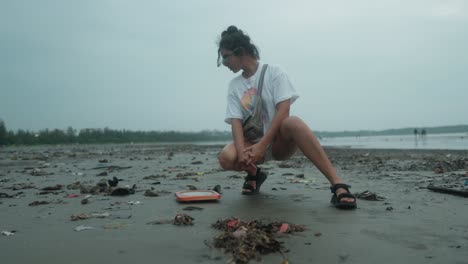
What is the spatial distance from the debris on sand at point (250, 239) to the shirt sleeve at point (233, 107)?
1.92m

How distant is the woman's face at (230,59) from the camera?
4077 mm

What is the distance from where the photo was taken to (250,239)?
6.49ft

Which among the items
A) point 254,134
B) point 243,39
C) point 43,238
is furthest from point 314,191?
point 43,238

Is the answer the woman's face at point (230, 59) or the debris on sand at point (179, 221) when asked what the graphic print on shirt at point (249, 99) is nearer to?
the woman's face at point (230, 59)

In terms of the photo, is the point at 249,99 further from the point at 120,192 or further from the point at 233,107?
the point at 120,192

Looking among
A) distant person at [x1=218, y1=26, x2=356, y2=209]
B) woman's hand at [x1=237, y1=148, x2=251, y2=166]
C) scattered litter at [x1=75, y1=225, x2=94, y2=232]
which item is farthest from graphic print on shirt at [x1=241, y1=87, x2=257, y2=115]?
scattered litter at [x1=75, y1=225, x2=94, y2=232]

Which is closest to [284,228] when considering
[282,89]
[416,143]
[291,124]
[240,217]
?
[240,217]

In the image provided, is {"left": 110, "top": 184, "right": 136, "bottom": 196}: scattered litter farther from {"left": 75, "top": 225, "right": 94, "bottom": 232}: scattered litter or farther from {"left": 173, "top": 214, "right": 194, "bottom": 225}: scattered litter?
{"left": 173, "top": 214, "right": 194, "bottom": 225}: scattered litter

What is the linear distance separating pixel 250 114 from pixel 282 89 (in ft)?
1.58

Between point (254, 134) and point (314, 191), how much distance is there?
1.03 meters

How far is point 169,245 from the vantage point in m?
2.08

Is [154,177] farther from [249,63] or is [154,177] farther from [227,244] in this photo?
[227,244]

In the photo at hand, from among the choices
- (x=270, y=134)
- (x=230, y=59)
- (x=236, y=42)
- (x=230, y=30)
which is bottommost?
(x=270, y=134)

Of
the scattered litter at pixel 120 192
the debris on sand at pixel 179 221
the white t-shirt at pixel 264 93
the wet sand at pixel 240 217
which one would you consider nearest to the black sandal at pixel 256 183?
the wet sand at pixel 240 217
